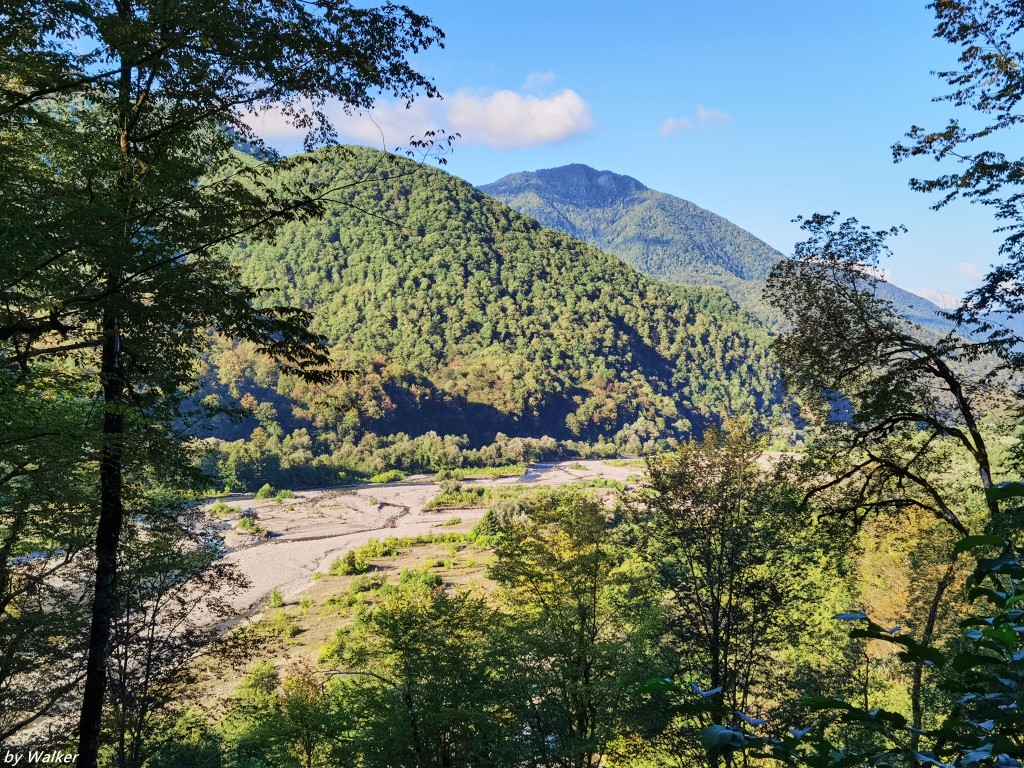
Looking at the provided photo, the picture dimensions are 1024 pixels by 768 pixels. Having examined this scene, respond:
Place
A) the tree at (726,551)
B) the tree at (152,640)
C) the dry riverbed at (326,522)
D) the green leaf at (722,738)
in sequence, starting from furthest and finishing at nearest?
the dry riverbed at (326,522) → the tree at (726,551) → the tree at (152,640) → the green leaf at (722,738)

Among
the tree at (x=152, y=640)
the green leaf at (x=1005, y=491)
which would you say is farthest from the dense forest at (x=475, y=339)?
the green leaf at (x=1005, y=491)

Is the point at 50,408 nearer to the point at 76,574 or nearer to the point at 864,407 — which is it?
the point at 76,574

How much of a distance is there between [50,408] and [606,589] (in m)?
11.4

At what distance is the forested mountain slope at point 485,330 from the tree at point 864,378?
7036cm

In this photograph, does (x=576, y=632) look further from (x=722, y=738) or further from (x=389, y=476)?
(x=389, y=476)

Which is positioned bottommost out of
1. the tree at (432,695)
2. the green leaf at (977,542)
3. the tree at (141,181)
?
the tree at (432,695)

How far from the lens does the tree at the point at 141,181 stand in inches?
183

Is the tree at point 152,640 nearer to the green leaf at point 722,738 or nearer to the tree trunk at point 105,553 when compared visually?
the tree trunk at point 105,553

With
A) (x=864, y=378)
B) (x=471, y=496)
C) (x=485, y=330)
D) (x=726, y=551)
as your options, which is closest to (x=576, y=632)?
(x=726, y=551)

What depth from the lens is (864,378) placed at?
877cm

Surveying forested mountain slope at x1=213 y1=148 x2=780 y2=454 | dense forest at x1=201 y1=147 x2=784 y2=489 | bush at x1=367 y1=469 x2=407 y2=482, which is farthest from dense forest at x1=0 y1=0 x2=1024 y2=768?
forested mountain slope at x1=213 y1=148 x2=780 y2=454

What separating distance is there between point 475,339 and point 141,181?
341ft

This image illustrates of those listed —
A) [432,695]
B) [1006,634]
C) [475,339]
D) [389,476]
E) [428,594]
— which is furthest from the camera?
[475,339]

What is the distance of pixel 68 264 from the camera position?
16.7ft
